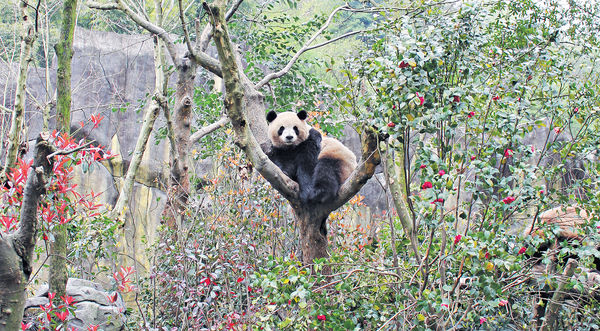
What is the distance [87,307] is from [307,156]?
2761 millimetres

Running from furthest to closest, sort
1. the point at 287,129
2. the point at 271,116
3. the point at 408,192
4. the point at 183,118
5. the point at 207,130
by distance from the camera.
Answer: the point at 207,130 → the point at 183,118 → the point at 271,116 → the point at 287,129 → the point at 408,192

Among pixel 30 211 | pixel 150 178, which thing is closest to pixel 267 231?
pixel 30 211

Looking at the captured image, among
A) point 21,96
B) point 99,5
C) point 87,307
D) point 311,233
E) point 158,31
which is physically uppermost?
point 99,5

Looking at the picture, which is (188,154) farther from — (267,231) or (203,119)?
(267,231)

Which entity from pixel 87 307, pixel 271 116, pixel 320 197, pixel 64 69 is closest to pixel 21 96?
pixel 64 69

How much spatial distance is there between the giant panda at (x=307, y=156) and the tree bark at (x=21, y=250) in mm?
2033

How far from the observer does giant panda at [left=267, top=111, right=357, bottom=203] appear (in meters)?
4.39

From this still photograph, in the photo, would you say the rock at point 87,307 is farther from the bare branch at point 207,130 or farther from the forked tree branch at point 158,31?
the forked tree branch at point 158,31

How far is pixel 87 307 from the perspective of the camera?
16.3 feet

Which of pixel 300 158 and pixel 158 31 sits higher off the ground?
pixel 158 31

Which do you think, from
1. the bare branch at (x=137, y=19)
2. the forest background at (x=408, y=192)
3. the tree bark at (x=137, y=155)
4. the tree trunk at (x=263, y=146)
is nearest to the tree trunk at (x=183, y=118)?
the bare branch at (x=137, y=19)

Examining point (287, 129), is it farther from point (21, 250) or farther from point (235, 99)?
point (21, 250)

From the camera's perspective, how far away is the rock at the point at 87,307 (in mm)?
4762

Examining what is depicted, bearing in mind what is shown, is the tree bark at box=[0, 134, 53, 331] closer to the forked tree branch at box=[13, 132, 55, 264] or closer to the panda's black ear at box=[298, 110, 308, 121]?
the forked tree branch at box=[13, 132, 55, 264]
